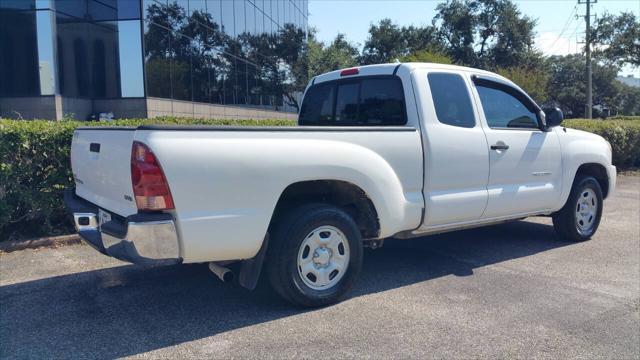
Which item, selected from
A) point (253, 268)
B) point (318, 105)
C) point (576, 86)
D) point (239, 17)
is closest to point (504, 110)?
point (318, 105)

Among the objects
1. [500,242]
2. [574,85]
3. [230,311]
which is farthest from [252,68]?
[574,85]

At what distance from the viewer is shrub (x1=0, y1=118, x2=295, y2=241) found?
630 centimetres

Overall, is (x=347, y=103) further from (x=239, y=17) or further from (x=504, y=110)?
(x=239, y=17)

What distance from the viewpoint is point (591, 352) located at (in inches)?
149

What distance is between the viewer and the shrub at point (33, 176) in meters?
6.30

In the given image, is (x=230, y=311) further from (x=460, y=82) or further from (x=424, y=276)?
(x=460, y=82)

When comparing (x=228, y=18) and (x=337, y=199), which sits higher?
(x=228, y=18)

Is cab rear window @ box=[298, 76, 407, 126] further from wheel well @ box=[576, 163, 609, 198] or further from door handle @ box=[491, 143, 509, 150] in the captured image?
wheel well @ box=[576, 163, 609, 198]

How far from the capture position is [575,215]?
6.78 m

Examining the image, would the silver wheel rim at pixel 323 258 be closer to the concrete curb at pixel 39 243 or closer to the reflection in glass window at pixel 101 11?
the concrete curb at pixel 39 243

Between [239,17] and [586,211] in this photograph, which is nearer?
[586,211]

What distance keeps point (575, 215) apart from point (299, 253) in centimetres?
412

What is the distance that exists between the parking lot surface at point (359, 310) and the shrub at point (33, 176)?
52 cm

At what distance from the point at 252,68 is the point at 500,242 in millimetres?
21251
